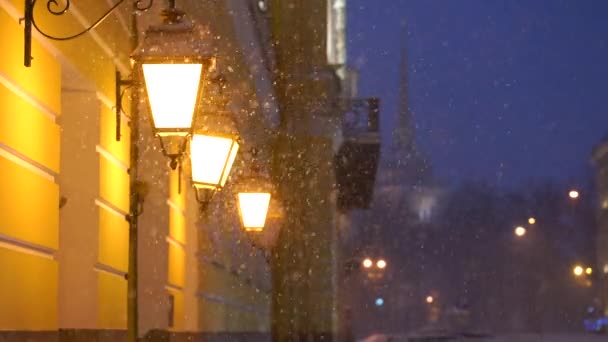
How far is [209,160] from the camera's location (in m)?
8.46

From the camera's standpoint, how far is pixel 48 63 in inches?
298

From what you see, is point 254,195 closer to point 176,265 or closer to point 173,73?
point 176,265

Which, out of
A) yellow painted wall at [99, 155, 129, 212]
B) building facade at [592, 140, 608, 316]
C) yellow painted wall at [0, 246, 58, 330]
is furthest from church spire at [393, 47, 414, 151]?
yellow painted wall at [0, 246, 58, 330]

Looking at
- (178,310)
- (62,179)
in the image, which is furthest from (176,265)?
(62,179)

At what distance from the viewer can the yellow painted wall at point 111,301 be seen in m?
9.19

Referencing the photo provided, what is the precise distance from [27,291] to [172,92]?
4.36ft

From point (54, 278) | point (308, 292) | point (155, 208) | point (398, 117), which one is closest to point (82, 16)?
point (54, 278)

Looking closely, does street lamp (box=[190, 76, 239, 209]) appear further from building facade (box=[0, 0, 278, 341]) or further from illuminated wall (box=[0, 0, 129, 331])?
illuminated wall (box=[0, 0, 129, 331])

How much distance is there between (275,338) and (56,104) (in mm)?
9551

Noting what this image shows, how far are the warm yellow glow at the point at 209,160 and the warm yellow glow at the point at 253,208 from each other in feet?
9.78

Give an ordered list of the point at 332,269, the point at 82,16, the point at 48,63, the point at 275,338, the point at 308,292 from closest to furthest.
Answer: the point at 48,63 < the point at 82,16 < the point at 275,338 < the point at 308,292 < the point at 332,269

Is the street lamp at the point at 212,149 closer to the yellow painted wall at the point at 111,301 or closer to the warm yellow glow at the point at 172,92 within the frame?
the yellow painted wall at the point at 111,301

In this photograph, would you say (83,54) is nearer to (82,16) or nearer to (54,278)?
(82,16)

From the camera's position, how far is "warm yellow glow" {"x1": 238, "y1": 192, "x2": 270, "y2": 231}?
1159 centimetres
